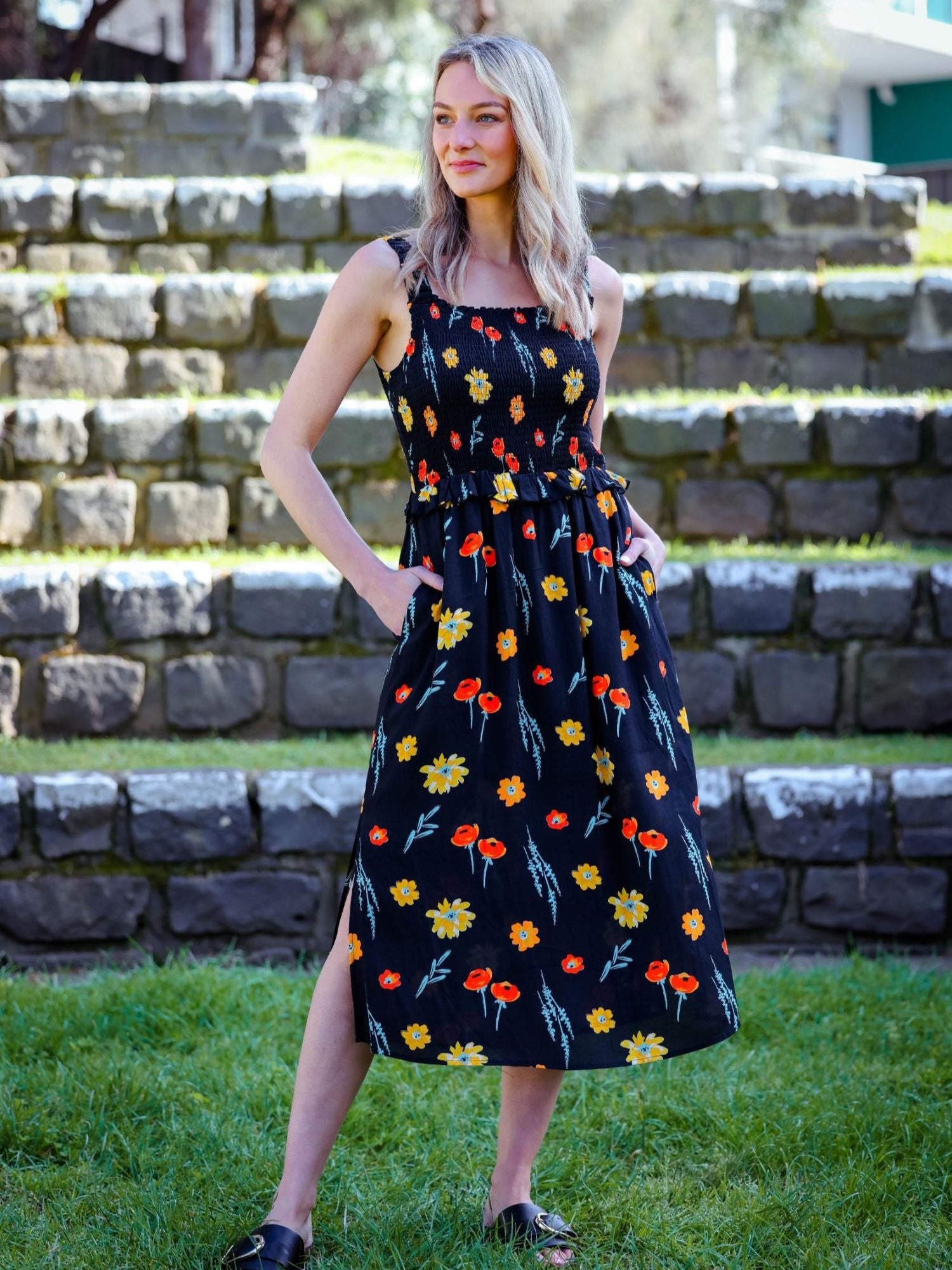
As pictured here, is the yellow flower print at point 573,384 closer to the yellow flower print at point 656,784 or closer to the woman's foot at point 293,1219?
the yellow flower print at point 656,784

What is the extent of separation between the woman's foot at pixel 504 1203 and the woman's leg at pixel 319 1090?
0.98 ft

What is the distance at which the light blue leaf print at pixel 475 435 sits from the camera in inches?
79.8

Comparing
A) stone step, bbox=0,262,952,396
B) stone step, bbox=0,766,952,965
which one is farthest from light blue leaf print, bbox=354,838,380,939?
stone step, bbox=0,262,952,396

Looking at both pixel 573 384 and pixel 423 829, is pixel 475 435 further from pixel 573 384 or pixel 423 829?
pixel 423 829

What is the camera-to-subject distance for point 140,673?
12.8 ft

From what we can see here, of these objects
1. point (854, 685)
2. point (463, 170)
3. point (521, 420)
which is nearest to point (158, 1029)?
point (521, 420)

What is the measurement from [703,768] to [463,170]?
1866mm

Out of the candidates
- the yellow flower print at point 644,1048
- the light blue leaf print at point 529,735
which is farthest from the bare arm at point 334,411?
the yellow flower print at point 644,1048

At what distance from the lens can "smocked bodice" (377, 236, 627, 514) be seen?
201 centimetres

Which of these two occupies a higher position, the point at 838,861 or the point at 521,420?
the point at 521,420

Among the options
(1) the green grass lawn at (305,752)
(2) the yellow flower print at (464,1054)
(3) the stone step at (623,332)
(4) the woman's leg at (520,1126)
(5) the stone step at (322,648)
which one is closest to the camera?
(2) the yellow flower print at (464,1054)

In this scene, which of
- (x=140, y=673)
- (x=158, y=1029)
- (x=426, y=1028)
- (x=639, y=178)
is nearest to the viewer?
(x=426, y=1028)

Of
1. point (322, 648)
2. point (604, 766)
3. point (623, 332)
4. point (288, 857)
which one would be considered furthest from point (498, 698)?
point (623, 332)

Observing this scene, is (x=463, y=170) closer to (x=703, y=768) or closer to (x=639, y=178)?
(x=703, y=768)
